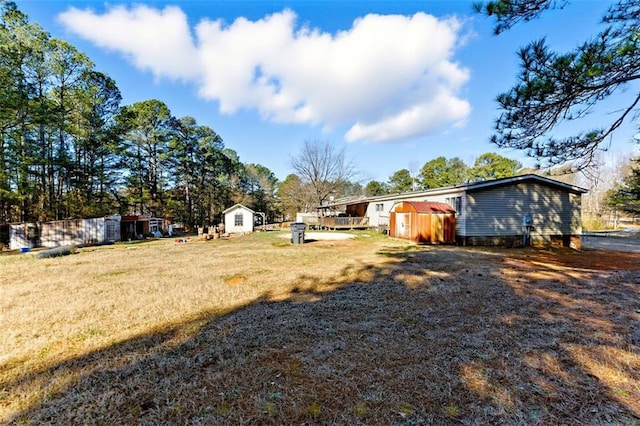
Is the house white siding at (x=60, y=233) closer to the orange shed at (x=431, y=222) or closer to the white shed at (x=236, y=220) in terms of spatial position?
the white shed at (x=236, y=220)

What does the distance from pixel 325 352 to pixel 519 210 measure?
13915 millimetres

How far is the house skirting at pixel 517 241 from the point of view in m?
12.8

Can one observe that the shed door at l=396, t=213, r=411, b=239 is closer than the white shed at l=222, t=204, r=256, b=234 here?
Yes

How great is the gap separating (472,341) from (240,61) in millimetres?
12372

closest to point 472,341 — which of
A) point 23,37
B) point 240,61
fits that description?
point 240,61

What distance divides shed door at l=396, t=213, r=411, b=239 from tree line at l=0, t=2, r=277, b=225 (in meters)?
20.8

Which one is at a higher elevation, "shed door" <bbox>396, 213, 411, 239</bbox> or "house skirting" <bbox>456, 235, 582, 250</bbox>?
"shed door" <bbox>396, 213, 411, 239</bbox>

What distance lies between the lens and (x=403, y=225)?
15.5 meters

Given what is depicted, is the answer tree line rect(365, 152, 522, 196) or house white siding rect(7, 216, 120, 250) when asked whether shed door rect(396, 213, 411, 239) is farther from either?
tree line rect(365, 152, 522, 196)

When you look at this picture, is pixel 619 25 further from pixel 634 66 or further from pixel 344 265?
pixel 344 265

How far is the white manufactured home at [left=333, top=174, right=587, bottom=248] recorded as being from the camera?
12.7 meters

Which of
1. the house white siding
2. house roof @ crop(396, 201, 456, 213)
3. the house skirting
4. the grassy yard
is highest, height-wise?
house roof @ crop(396, 201, 456, 213)

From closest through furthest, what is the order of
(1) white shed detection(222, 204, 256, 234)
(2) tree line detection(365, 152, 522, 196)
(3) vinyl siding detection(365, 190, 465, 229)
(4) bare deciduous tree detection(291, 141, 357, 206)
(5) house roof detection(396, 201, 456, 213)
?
(3) vinyl siding detection(365, 190, 465, 229)
(5) house roof detection(396, 201, 456, 213)
(1) white shed detection(222, 204, 256, 234)
(2) tree line detection(365, 152, 522, 196)
(4) bare deciduous tree detection(291, 141, 357, 206)

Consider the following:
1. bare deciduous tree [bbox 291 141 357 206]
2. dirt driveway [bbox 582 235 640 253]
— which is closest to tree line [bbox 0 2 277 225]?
bare deciduous tree [bbox 291 141 357 206]
